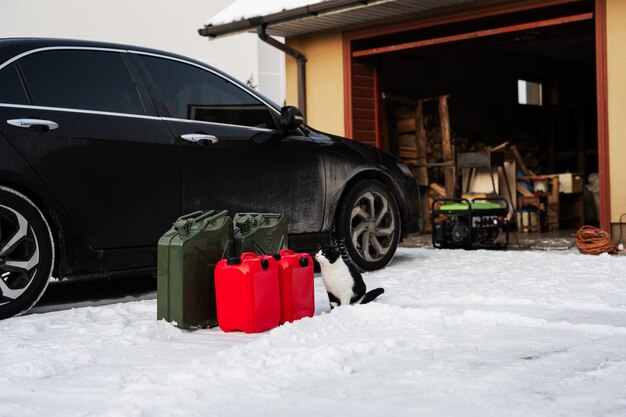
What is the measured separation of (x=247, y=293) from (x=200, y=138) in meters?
1.69

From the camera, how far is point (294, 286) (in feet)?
14.0

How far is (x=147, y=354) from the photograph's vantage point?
11.8 ft

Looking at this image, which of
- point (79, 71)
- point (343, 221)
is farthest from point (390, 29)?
point (79, 71)

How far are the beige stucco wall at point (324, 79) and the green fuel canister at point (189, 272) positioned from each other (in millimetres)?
6376

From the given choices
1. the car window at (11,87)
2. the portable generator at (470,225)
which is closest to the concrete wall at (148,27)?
the portable generator at (470,225)

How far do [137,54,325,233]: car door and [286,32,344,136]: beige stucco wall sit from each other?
14.7ft

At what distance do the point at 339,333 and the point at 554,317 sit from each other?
122 centimetres

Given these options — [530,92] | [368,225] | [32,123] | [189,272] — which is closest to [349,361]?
[189,272]

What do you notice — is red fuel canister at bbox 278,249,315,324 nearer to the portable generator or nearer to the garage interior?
the portable generator

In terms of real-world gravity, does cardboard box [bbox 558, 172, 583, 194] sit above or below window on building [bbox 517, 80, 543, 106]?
below

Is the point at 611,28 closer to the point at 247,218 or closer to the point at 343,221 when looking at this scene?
the point at 343,221

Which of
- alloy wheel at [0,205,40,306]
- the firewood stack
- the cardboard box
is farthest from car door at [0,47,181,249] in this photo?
the cardboard box

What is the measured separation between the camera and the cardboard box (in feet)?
41.7

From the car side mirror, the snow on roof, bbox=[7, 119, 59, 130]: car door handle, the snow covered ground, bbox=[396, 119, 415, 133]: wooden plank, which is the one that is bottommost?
the snow covered ground
